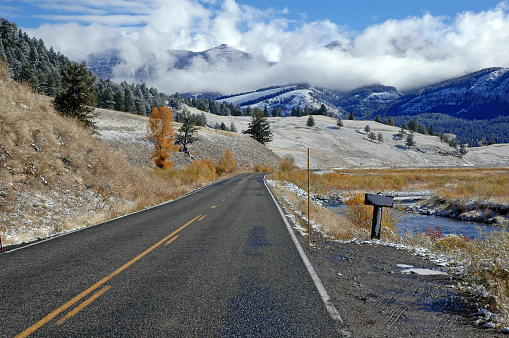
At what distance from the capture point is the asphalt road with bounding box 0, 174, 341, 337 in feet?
12.1

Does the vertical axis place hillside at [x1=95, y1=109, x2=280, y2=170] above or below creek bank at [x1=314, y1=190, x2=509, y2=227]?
above

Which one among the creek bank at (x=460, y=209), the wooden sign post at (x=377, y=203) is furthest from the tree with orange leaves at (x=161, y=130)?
the wooden sign post at (x=377, y=203)

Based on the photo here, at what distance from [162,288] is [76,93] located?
33.5m

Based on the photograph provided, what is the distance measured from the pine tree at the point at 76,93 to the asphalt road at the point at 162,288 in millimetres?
27133

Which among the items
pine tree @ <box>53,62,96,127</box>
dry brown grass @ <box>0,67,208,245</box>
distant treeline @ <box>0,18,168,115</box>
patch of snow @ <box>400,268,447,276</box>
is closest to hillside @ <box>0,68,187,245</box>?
dry brown grass @ <box>0,67,208,245</box>

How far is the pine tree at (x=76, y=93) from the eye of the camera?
1187 inches

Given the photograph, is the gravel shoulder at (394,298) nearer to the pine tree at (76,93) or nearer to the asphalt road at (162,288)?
the asphalt road at (162,288)

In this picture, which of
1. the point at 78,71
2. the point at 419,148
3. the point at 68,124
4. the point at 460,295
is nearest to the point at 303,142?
the point at 419,148

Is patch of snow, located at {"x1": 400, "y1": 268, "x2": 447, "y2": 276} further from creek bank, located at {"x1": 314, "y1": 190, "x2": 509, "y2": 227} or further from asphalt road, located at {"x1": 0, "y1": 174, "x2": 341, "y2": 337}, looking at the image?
creek bank, located at {"x1": 314, "y1": 190, "x2": 509, "y2": 227}

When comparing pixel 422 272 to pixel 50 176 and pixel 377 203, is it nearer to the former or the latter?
pixel 377 203

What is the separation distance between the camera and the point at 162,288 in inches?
192

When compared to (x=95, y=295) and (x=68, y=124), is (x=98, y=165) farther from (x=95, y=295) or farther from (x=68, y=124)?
(x=95, y=295)

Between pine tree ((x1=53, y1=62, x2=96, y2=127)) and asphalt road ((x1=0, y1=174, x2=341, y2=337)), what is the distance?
2713cm

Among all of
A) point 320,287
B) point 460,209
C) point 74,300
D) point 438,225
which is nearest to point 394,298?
point 320,287
